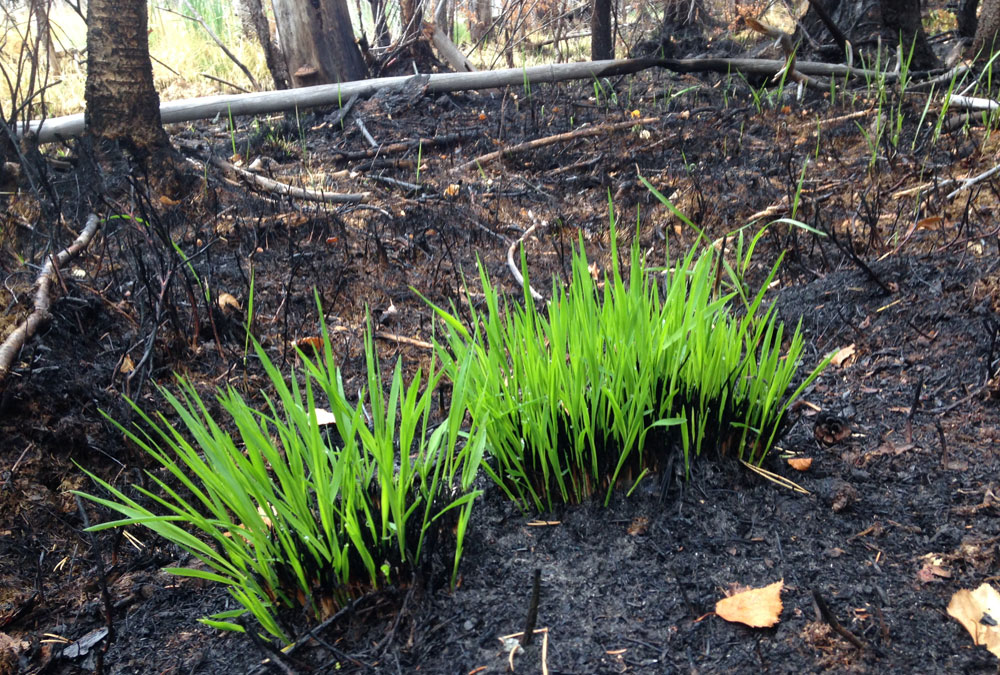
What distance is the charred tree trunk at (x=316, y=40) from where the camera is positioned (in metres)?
5.96

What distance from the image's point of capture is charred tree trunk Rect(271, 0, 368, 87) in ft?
19.6

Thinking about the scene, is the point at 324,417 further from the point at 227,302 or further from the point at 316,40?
the point at 316,40

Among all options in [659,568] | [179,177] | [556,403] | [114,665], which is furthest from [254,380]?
[179,177]

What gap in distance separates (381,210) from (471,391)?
2.24 metres

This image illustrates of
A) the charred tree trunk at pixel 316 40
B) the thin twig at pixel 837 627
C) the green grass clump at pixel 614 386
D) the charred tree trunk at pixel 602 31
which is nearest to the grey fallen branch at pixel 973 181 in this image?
the green grass clump at pixel 614 386

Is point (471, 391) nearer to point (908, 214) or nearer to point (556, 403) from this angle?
point (556, 403)

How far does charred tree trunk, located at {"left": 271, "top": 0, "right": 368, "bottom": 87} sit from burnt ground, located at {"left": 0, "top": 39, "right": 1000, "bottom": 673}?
213 cm

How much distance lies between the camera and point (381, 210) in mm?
3562

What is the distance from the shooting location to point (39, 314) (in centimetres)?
227

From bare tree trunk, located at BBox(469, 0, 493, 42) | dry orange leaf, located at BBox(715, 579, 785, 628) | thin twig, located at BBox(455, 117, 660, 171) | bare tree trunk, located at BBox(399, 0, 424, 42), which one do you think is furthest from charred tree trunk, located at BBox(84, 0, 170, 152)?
bare tree trunk, located at BBox(469, 0, 493, 42)

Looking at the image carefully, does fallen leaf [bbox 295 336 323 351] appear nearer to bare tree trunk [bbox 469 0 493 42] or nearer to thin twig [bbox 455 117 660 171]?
thin twig [bbox 455 117 660 171]

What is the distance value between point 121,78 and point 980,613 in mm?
4028

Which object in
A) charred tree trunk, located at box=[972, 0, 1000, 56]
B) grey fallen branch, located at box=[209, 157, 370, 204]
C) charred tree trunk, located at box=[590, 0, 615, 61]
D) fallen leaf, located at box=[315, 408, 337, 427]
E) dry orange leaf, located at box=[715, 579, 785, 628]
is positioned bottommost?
dry orange leaf, located at box=[715, 579, 785, 628]

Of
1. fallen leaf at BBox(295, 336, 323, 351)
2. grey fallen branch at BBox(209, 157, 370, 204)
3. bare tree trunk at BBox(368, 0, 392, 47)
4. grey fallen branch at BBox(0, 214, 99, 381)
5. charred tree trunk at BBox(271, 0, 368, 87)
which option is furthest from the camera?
bare tree trunk at BBox(368, 0, 392, 47)
